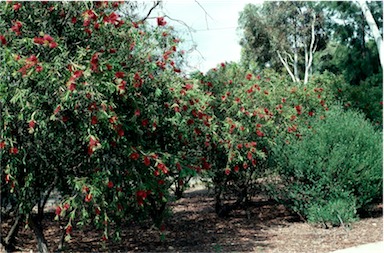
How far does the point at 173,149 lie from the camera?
6363 millimetres

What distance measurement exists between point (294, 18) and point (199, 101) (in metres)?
23.9

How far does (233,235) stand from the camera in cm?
788

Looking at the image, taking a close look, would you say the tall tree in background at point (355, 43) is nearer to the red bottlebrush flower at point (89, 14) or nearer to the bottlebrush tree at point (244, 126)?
the bottlebrush tree at point (244, 126)

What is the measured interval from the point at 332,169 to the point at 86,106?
4.33 m

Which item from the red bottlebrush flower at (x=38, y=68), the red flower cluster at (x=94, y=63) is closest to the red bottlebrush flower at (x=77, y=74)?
the red flower cluster at (x=94, y=63)

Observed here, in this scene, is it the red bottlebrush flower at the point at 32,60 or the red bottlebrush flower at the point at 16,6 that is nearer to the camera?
the red bottlebrush flower at the point at 32,60

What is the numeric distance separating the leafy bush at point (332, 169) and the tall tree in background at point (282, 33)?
66.1 ft

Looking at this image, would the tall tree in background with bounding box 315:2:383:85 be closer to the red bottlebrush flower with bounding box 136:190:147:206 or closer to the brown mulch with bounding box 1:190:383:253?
the brown mulch with bounding box 1:190:383:253

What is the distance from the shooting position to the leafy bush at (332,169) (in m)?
7.79

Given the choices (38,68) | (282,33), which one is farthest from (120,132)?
(282,33)

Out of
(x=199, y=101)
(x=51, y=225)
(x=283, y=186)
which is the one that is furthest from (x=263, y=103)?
(x=51, y=225)

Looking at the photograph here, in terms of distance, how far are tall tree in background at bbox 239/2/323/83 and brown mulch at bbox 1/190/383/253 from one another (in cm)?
1987

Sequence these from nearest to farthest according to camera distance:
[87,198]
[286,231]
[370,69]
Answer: [87,198] < [286,231] < [370,69]

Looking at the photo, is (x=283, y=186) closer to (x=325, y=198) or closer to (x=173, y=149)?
(x=325, y=198)
